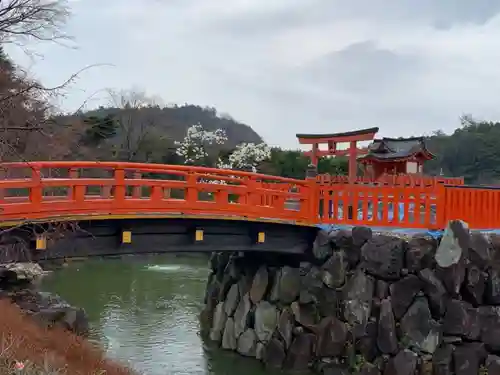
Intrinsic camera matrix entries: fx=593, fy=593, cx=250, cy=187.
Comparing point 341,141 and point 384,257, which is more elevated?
point 341,141

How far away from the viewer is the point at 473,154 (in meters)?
36.4

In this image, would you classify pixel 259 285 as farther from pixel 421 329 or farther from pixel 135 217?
pixel 135 217

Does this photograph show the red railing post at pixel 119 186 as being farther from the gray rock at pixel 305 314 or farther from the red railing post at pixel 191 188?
the gray rock at pixel 305 314

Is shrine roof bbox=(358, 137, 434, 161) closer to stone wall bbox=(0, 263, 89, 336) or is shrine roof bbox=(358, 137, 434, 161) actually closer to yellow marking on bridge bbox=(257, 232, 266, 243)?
yellow marking on bridge bbox=(257, 232, 266, 243)

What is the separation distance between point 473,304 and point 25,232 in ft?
24.7

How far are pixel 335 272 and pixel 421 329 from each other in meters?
1.83

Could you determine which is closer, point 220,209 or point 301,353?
point 220,209

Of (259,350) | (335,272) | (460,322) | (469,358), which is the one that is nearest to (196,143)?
(259,350)

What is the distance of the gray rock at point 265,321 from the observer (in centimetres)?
1164

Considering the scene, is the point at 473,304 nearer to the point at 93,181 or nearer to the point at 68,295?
the point at 93,181

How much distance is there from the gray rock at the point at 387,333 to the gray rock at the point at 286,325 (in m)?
1.71

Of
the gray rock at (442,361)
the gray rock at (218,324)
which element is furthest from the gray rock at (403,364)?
the gray rock at (218,324)

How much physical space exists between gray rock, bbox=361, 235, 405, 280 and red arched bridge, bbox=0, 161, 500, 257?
72 cm

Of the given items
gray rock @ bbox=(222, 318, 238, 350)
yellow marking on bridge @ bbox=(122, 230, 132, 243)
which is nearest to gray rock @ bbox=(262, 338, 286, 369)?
gray rock @ bbox=(222, 318, 238, 350)
